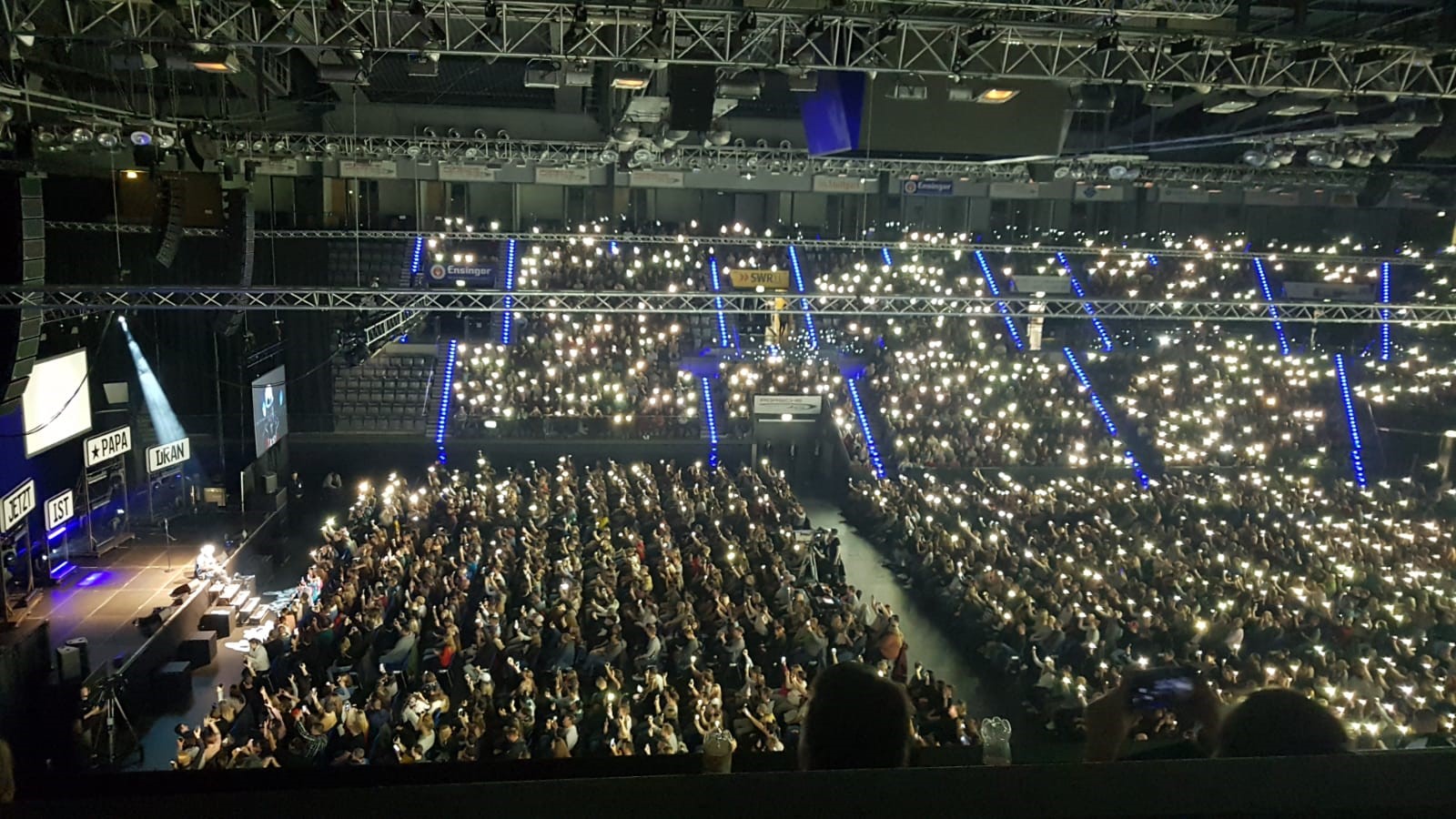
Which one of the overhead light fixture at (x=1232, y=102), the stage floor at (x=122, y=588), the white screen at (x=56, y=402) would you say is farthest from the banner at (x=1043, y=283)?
the white screen at (x=56, y=402)

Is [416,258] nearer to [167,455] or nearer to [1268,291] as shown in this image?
[167,455]


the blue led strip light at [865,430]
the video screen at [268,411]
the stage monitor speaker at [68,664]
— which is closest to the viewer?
the stage monitor speaker at [68,664]

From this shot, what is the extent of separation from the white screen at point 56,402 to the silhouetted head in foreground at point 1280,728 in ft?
42.8

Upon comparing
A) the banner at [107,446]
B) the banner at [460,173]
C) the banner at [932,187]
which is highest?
the banner at [460,173]

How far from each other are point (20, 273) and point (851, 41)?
28.0 ft

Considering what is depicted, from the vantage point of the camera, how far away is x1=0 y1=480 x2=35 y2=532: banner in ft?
34.8

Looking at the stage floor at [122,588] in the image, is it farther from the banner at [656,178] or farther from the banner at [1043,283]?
the banner at [1043,283]

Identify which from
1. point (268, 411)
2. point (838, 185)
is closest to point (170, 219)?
point (268, 411)

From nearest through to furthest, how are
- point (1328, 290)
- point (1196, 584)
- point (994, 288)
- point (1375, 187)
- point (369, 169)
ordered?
point (1196, 584), point (1375, 187), point (369, 169), point (1328, 290), point (994, 288)

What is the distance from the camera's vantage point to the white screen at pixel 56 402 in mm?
11633

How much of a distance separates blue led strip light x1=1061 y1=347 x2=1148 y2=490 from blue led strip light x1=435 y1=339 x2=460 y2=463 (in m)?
12.5

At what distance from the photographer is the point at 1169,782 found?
1.08 metres

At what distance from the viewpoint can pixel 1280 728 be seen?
144cm

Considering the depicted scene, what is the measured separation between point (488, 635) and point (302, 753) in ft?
6.76
